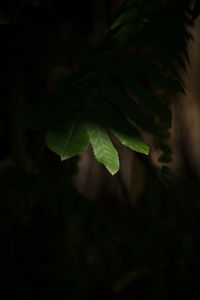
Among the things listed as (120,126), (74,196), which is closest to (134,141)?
(120,126)

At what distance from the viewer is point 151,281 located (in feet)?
8.47

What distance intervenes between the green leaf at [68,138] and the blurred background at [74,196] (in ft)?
1.69

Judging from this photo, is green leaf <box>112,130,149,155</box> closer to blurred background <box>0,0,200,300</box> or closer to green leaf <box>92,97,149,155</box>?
green leaf <box>92,97,149,155</box>

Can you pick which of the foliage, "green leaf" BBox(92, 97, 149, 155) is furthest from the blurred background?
"green leaf" BBox(92, 97, 149, 155)

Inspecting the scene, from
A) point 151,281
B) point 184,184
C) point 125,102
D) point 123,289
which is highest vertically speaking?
point 125,102

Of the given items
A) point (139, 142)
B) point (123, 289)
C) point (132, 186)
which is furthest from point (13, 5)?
point (123, 289)

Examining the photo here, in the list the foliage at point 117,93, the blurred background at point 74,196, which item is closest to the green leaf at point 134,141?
the foliage at point 117,93

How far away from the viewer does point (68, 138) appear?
905 mm

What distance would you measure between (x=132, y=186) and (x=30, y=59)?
3.40 feet

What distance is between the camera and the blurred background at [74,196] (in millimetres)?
1876

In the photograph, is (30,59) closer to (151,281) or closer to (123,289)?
(151,281)

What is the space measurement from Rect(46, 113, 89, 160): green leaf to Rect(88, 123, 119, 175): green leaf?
0.02 m

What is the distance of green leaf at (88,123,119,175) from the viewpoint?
894mm

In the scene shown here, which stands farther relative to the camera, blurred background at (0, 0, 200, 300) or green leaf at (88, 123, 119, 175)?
blurred background at (0, 0, 200, 300)
